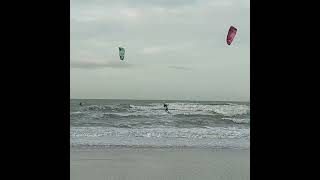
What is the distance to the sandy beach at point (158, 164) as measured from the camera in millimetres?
4793

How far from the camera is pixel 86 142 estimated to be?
320 inches

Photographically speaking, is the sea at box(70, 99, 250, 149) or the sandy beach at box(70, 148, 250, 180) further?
the sea at box(70, 99, 250, 149)

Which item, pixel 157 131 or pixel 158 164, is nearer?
pixel 158 164

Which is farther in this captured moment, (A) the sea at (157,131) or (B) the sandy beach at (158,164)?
(A) the sea at (157,131)

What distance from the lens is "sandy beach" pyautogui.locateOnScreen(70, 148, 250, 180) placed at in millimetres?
4793

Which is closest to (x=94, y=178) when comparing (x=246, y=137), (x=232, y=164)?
(x=232, y=164)

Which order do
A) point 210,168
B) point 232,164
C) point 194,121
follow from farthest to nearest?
point 194,121, point 232,164, point 210,168

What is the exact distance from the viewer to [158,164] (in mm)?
5625
